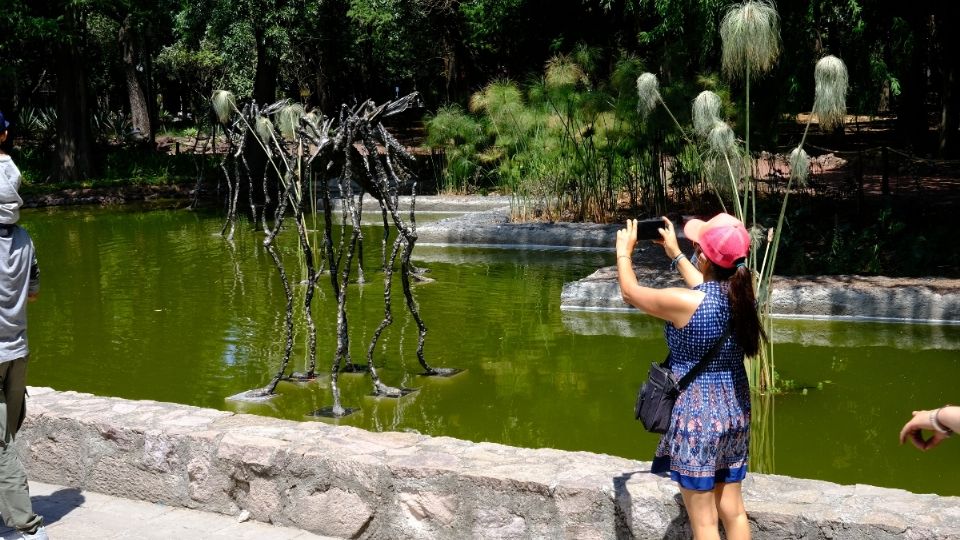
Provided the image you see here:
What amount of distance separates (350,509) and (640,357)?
4312 millimetres

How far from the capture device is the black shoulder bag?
371cm

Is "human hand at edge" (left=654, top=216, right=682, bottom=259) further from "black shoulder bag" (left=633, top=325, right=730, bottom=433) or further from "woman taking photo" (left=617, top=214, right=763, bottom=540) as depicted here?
"black shoulder bag" (left=633, top=325, right=730, bottom=433)

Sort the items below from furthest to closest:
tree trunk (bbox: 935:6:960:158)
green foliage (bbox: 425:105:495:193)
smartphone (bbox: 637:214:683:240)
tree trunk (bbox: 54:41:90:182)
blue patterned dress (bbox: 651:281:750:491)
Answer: tree trunk (bbox: 54:41:90:182) < green foliage (bbox: 425:105:495:193) < tree trunk (bbox: 935:6:960:158) < smartphone (bbox: 637:214:683:240) < blue patterned dress (bbox: 651:281:750:491)

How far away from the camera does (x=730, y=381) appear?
12.3 feet

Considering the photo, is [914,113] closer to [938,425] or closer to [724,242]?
[724,242]

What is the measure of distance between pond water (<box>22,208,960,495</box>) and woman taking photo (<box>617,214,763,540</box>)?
2.42 metres

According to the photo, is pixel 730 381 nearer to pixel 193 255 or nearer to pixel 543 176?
pixel 193 255

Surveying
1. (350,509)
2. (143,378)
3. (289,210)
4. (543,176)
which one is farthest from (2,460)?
(289,210)

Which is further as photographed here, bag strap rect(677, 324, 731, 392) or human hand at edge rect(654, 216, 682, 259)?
human hand at edge rect(654, 216, 682, 259)

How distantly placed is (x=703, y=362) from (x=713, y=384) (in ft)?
0.26

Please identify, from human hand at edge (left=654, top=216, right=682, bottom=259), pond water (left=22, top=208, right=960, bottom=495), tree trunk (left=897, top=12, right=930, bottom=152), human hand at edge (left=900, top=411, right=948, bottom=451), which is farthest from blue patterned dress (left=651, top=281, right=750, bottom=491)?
tree trunk (left=897, top=12, right=930, bottom=152)

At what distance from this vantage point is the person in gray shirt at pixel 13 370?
4461 millimetres

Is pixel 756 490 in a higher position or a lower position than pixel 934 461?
higher

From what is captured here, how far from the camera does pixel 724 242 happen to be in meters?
3.72
